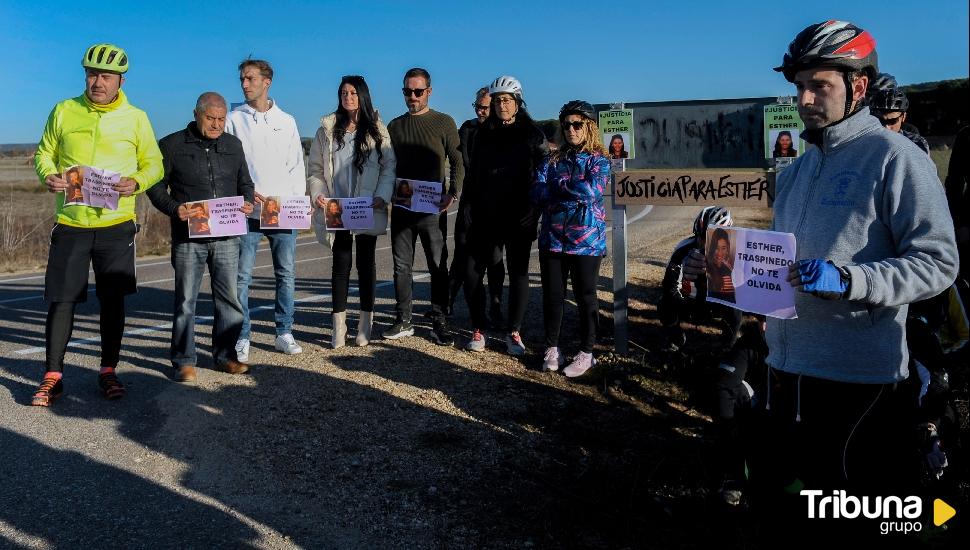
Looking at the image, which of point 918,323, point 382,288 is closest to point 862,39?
point 918,323

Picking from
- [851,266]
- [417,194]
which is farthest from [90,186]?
[851,266]

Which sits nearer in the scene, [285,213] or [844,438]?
[844,438]

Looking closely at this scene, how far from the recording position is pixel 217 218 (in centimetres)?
640

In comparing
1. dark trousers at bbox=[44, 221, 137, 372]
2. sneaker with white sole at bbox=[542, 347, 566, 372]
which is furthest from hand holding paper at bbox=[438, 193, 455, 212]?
dark trousers at bbox=[44, 221, 137, 372]

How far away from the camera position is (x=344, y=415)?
18.7 feet

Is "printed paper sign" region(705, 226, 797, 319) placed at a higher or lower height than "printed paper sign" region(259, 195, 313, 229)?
lower

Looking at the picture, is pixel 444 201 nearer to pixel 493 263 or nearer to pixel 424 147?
pixel 424 147

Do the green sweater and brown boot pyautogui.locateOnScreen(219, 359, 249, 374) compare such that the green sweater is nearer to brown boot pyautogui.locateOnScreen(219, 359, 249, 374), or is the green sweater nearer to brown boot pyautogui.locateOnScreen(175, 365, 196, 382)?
brown boot pyautogui.locateOnScreen(219, 359, 249, 374)

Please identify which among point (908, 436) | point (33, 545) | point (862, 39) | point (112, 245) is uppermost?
point (862, 39)

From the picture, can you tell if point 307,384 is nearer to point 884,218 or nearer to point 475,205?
point 475,205

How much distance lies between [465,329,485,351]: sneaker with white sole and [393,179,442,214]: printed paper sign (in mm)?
1091

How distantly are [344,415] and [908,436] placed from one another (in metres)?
3.69

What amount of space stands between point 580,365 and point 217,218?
287cm

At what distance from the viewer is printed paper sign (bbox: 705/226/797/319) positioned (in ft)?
9.15
